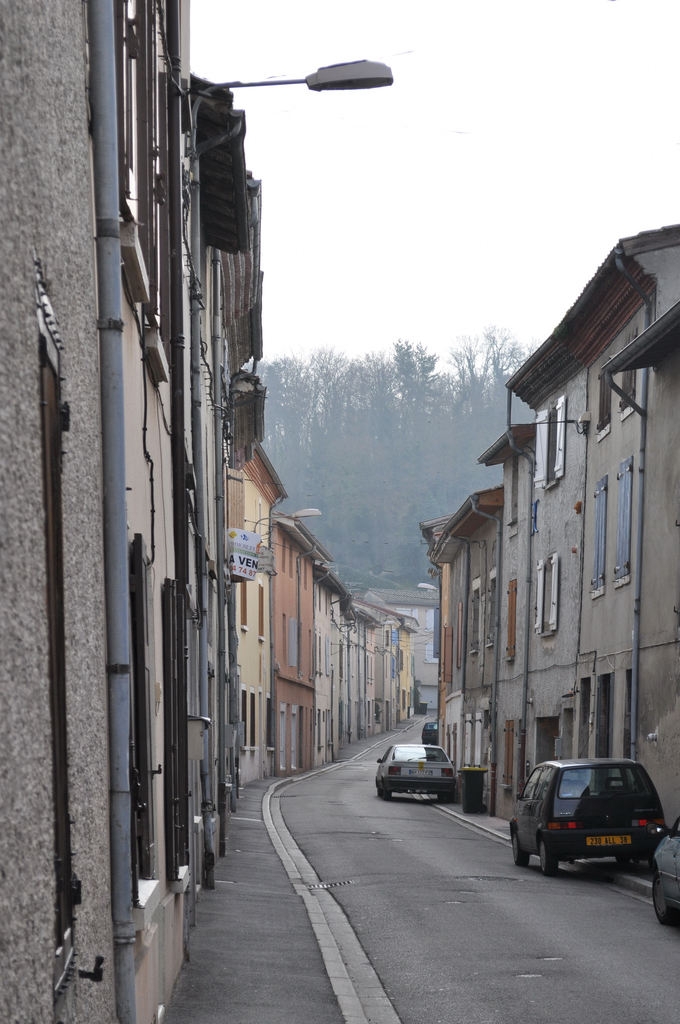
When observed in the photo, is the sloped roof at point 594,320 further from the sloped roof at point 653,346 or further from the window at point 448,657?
the window at point 448,657

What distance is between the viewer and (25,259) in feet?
10.8

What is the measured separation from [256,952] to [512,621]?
21.9 meters

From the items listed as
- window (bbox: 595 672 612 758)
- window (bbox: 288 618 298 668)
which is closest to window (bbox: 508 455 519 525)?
window (bbox: 595 672 612 758)

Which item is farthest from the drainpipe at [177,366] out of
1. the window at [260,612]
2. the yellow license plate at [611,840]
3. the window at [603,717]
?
the window at [260,612]

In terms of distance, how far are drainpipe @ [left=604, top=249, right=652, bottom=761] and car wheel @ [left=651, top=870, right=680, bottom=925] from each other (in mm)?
7652

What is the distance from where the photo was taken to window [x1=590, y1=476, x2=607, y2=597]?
24219 millimetres

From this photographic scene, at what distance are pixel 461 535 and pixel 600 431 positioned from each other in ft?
50.6

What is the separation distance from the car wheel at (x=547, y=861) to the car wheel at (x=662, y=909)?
14.4 ft

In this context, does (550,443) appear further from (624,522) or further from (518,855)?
(518,855)

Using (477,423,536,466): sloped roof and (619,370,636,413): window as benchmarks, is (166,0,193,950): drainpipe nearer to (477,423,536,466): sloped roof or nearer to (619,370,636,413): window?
(619,370,636,413): window

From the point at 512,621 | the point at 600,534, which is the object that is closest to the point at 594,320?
the point at 600,534

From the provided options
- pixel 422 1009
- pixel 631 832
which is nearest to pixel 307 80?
pixel 422 1009

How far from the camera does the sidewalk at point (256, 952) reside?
8.95 m

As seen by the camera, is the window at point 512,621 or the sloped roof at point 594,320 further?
the window at point 512,621
